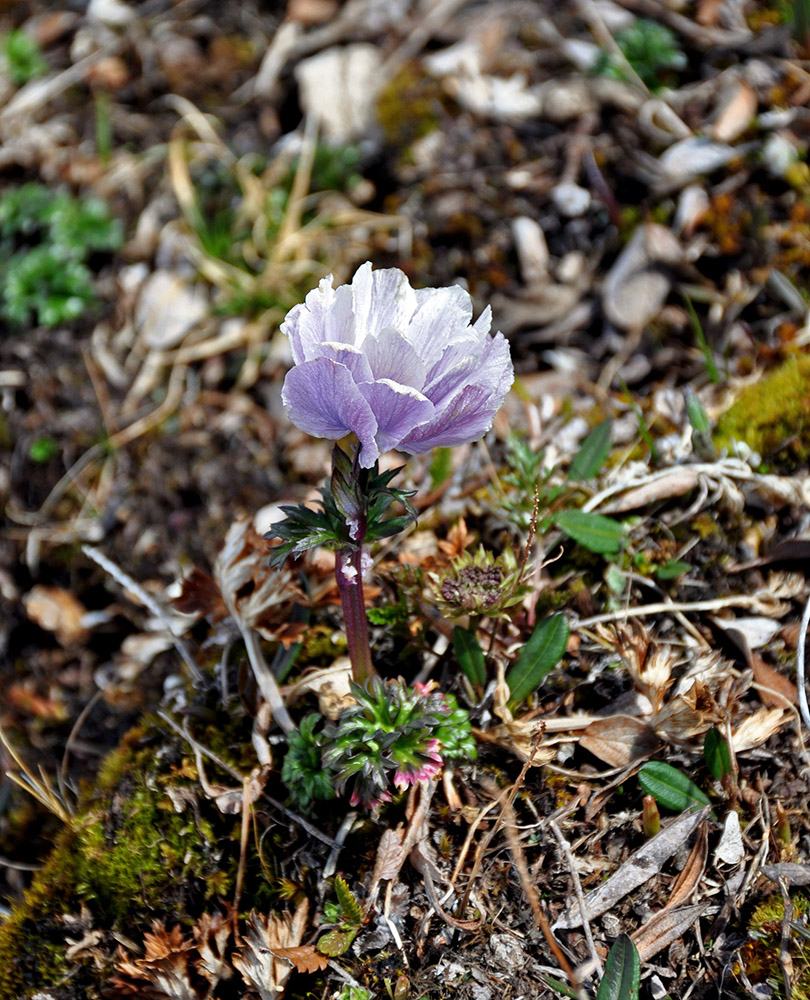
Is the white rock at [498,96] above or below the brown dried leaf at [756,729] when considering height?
above

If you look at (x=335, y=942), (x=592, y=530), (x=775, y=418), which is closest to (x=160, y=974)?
(x=335, y=942)

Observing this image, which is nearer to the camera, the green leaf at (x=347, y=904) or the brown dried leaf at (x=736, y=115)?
the green leaf at (x=347, y=904)

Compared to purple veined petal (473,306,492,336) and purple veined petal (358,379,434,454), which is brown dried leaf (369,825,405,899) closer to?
purple veined petal (358,379,434,454)

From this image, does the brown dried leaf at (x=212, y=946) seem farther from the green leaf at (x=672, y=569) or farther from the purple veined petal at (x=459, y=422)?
the green leaf at (x=672, y=569)

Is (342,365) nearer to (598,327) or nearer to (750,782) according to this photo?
(750,782)

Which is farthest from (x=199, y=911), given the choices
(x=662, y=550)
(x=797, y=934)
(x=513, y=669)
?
(x=662, y=550)

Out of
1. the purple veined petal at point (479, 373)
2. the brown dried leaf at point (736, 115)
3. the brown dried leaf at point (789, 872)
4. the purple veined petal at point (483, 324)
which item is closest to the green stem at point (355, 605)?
the purple veined petal at point (479, 373)

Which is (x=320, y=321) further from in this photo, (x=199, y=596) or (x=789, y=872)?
(x=789, y=872)
